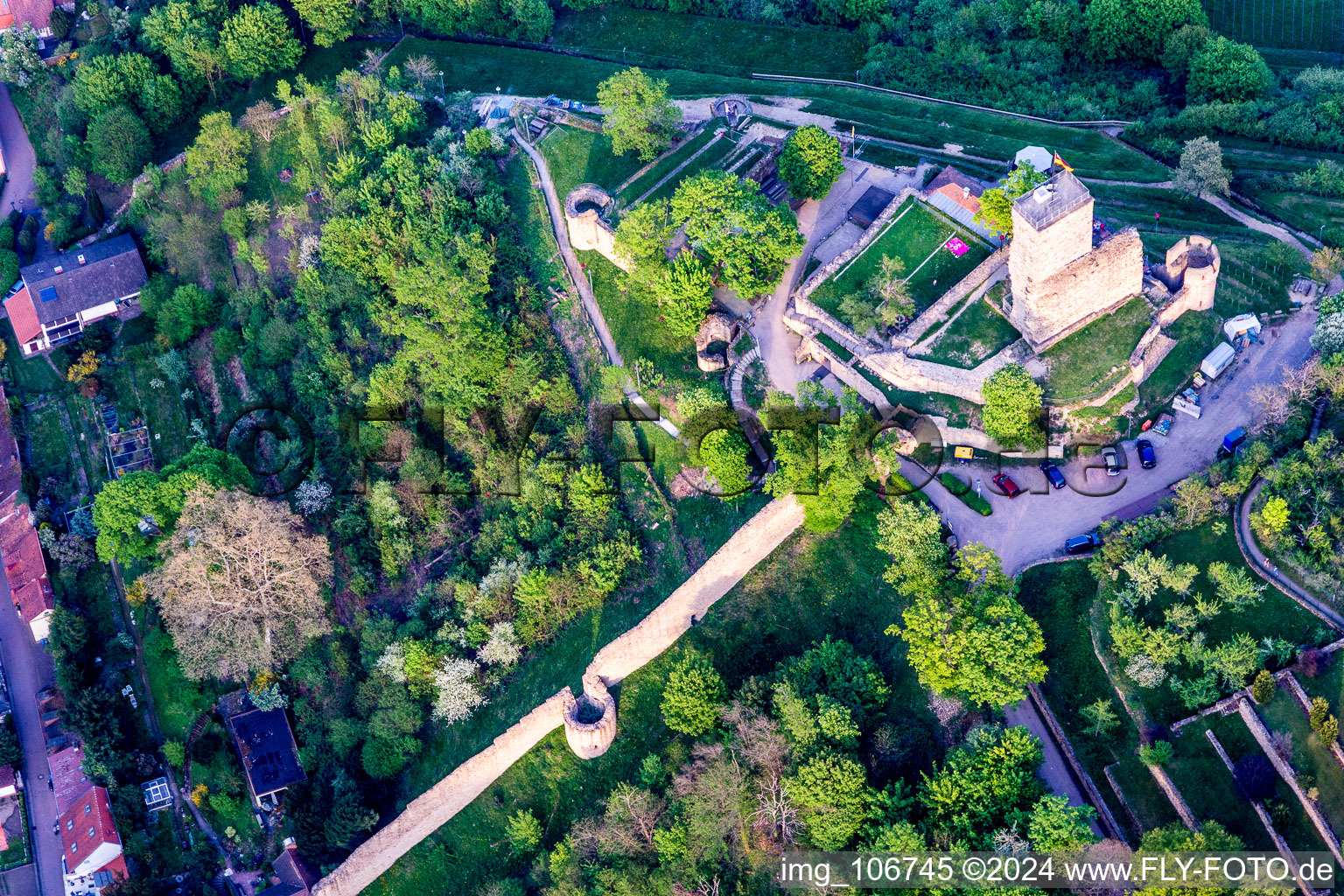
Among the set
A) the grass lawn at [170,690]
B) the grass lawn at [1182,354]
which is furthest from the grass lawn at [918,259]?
the grass lawn at [170,690]

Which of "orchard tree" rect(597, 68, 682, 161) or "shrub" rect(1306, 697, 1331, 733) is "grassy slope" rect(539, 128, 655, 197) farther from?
"shrub" rect(1306, 697, 1331, 733)

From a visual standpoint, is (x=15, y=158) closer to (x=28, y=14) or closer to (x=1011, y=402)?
(x=28, y=14)

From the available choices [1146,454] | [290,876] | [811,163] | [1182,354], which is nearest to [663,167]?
[811,163]

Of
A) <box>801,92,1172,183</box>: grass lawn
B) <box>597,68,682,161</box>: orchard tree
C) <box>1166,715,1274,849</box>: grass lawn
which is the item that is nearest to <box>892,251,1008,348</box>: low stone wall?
<box>801,92,1172,183</box>: grass lawn

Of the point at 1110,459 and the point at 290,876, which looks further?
the point at 290,876

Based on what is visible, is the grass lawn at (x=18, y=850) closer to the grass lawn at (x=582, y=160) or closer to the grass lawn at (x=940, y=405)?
the grass lawn at (x=582, y=160)
